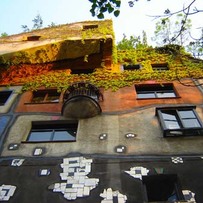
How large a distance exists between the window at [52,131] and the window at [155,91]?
2.98 metres

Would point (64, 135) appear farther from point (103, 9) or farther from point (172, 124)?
point (103, 9)

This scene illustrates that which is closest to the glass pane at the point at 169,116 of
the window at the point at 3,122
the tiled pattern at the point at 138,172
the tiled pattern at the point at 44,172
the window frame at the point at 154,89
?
the window frame at the point at 154,89

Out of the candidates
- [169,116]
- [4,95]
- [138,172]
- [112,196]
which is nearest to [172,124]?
[169,116]

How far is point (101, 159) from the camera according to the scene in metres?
7.95

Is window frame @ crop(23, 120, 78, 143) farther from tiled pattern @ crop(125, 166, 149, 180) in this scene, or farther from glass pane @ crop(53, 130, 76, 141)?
tiled pattern @ crop(125, 166, 149, 180)

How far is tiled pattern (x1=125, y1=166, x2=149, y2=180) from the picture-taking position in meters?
7.30

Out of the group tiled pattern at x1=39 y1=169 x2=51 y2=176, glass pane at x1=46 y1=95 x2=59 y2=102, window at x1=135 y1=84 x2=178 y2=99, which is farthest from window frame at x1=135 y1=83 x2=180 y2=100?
tiled pattern at x1=39 y1=169 x2=51 y2=176

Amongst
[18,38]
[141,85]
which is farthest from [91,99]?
[18,38]

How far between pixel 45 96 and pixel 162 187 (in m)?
6.32

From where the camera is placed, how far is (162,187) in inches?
284

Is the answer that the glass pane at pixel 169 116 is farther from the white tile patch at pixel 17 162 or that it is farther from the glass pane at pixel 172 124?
the white tile patch at pixel 17 162

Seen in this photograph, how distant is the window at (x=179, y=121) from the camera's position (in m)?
8.59

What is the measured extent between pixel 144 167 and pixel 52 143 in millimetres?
2688

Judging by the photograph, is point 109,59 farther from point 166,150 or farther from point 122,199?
point 122,199
